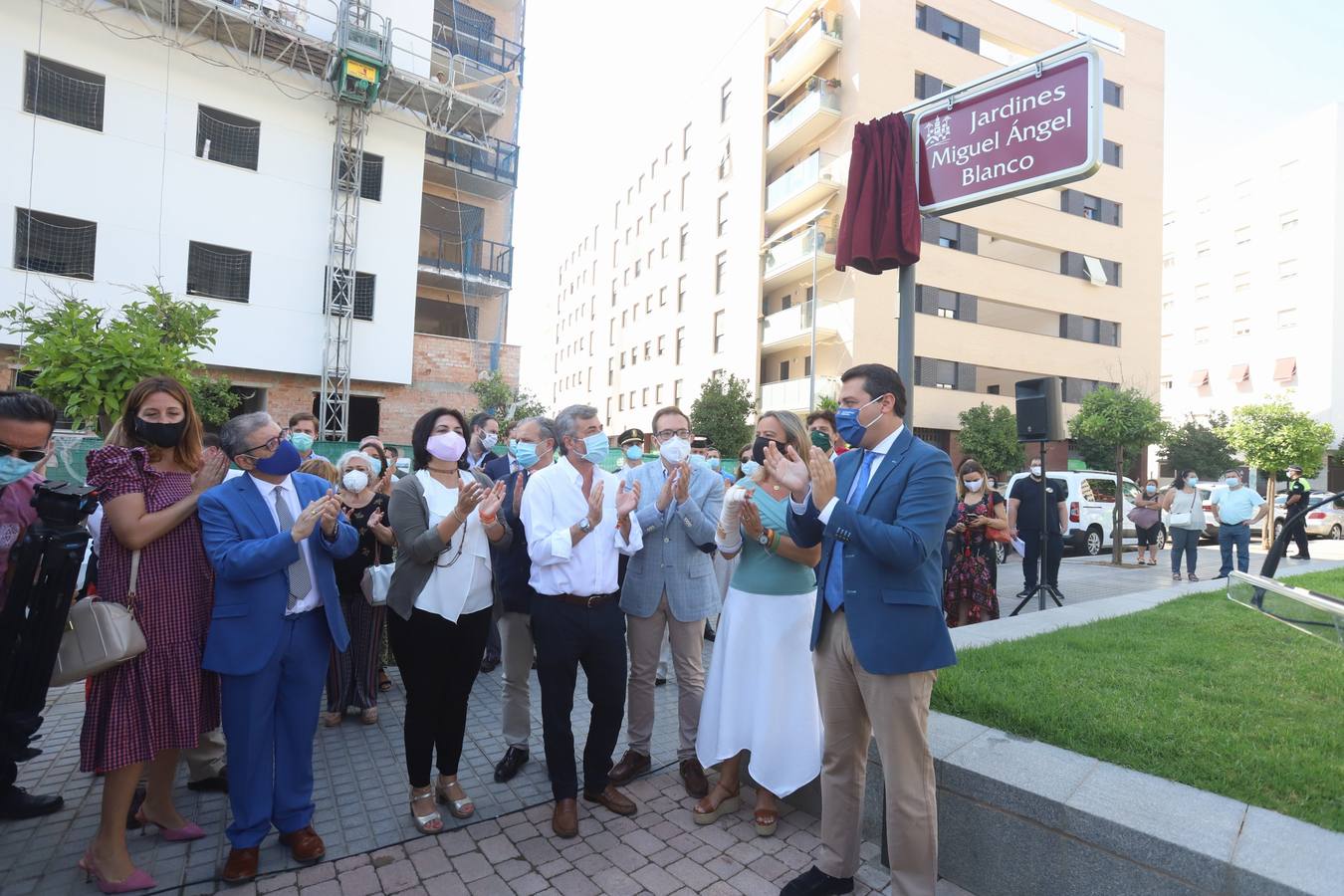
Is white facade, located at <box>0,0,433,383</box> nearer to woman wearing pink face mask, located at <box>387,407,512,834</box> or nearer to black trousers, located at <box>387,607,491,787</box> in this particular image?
woman wearing pink face mask, located at <box>387,407,512,834</box>

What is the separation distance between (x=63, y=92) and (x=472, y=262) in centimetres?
961

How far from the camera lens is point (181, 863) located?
10.7 ft

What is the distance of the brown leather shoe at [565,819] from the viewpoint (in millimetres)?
3514

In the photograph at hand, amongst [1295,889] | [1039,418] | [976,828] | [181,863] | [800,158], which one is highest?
[800,158]

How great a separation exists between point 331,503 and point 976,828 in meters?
3.19

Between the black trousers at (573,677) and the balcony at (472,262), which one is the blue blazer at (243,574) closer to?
the black trousers at (573,677)

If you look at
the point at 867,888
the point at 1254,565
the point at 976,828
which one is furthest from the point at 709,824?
the point at 1254,565

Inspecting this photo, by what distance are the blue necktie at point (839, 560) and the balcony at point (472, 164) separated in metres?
20.5

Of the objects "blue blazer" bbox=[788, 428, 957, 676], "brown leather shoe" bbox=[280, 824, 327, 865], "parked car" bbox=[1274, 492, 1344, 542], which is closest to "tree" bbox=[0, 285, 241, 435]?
"brown leather shoe" bbox=[280, 824, 327, 865]

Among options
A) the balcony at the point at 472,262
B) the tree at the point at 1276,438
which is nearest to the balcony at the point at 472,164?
the balcony at the point at 472,262

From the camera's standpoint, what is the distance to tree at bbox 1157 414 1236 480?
33344 mm

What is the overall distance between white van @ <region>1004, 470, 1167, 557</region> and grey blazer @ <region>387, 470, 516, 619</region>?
631 inches

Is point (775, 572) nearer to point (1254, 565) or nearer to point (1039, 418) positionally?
point (1039, 418)

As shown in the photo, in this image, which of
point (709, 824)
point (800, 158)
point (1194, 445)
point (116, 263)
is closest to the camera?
point (709, 824)
